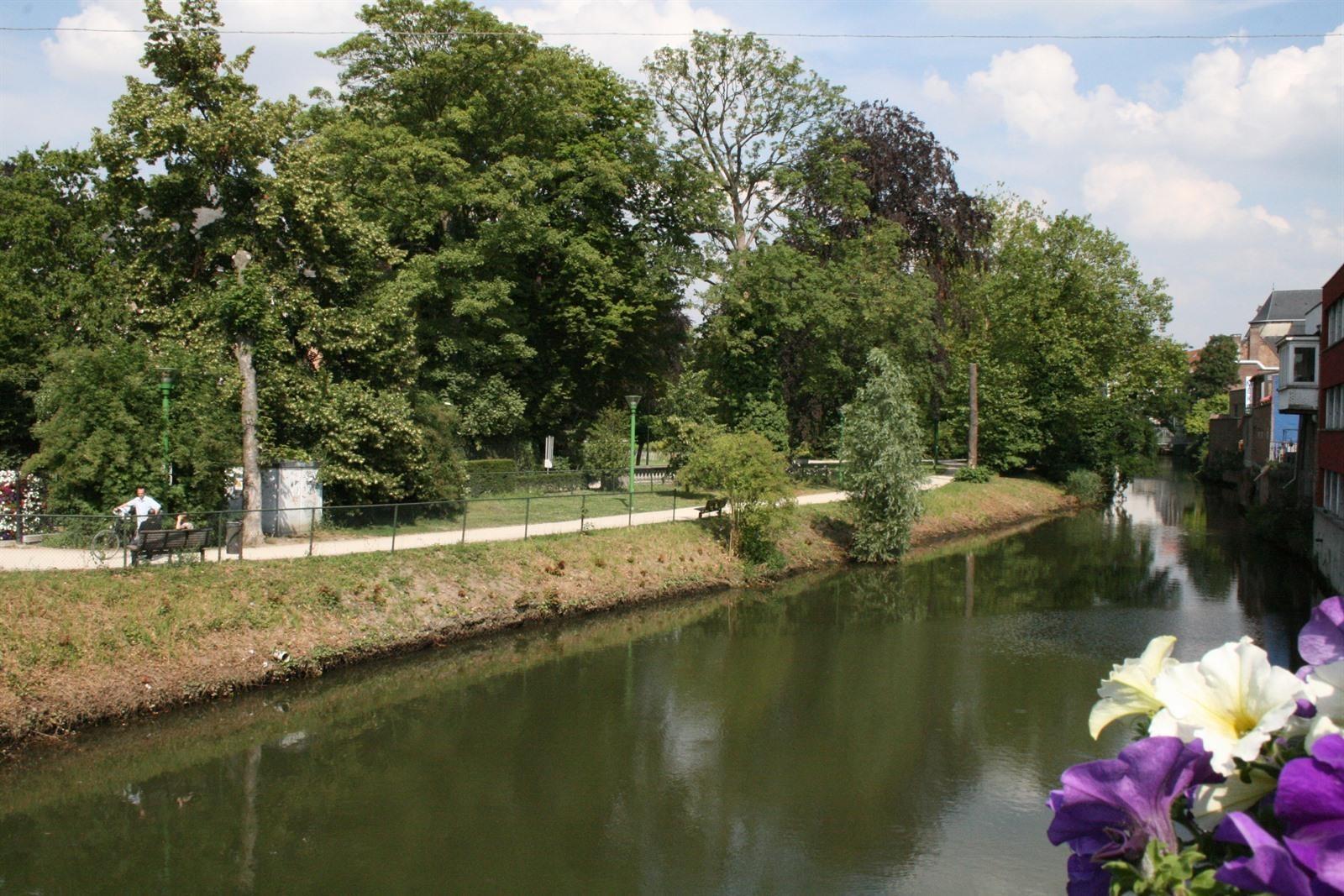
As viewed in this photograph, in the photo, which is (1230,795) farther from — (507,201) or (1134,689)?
(507,201)

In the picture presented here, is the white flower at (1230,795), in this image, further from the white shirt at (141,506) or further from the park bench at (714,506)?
the park bench at (714,506)

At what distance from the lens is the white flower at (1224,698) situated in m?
1.98

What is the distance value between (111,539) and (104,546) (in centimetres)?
15

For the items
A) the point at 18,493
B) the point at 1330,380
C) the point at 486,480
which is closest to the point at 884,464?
the point at 486,480

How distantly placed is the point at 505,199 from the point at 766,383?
11536mm

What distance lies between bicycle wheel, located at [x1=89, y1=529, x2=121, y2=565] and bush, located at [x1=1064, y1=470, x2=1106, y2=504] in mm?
40178

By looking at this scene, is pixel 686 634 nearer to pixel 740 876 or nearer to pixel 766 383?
pixel 740 876

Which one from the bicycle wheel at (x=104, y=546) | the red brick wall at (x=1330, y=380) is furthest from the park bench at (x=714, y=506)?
the red brick wall at (x=1330, y=380)

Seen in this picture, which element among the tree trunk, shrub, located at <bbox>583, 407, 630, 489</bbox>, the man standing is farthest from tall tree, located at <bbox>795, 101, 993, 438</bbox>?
the man standing

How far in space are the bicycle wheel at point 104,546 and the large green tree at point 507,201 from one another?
1454 centimetres

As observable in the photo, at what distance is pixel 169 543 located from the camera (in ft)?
54.7

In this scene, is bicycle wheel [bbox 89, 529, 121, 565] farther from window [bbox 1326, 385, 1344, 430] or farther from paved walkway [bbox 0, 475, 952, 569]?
window [bbox 1326, 385, 1344, 430]

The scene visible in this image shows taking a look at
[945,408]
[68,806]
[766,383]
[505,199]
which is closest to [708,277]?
[766,383]

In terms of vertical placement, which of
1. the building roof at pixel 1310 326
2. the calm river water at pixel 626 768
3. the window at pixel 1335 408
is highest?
the building roof at pixel 1310 326
